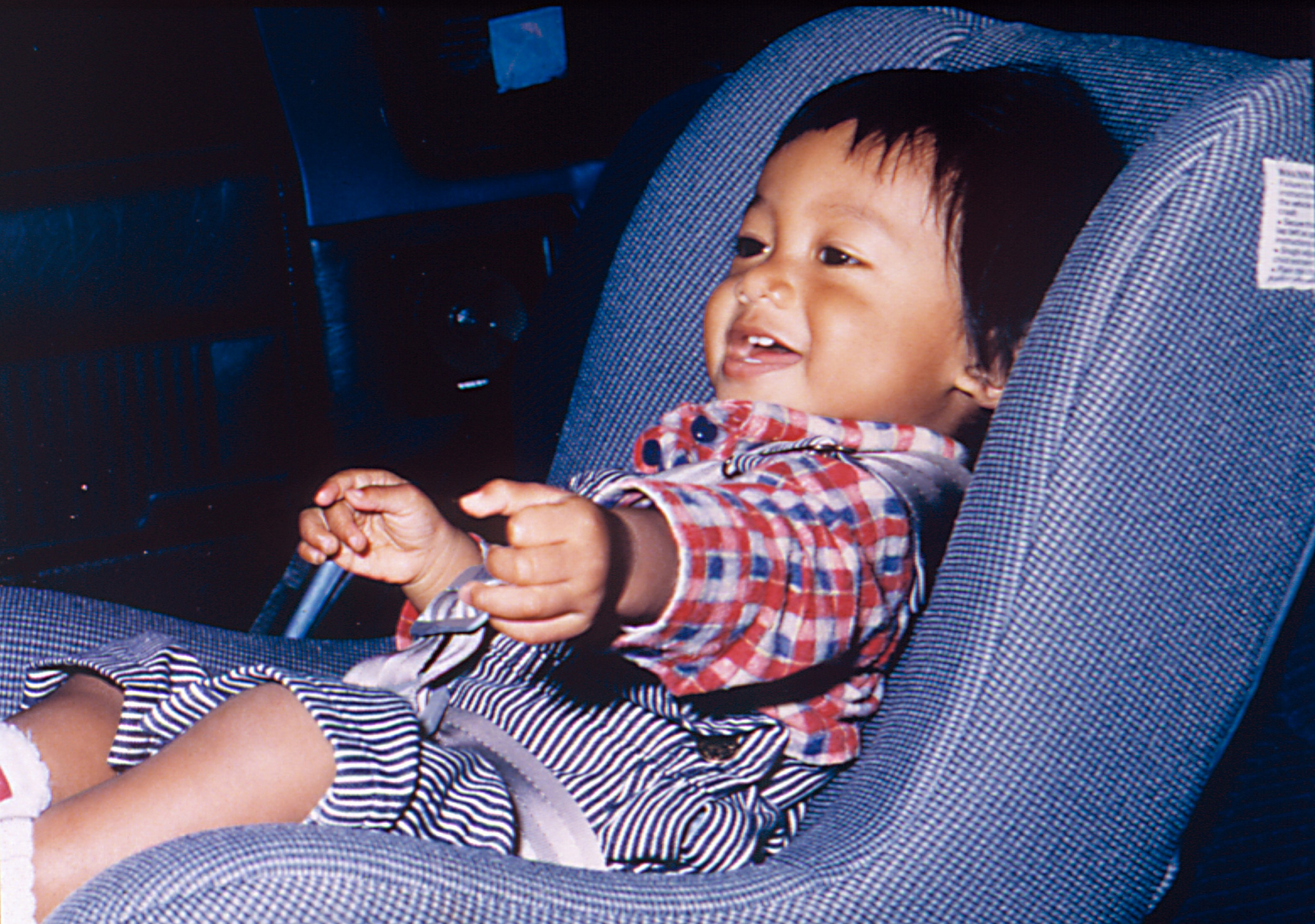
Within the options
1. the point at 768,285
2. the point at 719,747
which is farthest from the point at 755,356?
the point at 719,747

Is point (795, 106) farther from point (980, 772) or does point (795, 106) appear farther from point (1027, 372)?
point (980, 772)

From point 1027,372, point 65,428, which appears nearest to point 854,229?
point 1027,372

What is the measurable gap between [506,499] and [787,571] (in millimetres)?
157

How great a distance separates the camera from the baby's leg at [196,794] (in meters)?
0.56

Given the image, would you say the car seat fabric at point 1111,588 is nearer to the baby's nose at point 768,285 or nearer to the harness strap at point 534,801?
the harness strap at point 534,801

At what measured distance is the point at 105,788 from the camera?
586mm

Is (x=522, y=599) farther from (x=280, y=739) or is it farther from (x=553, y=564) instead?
(x=280, y=739)

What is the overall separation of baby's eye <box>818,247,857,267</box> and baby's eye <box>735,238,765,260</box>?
0.06 m

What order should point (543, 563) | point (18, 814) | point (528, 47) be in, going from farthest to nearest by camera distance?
point (528, 47)
point (18, 814)
point (543, 563)

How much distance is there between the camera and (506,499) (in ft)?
1.58

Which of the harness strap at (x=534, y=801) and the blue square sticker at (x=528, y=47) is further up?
the blue square sticker at (x=528, y=47)

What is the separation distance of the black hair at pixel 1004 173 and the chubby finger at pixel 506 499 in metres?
0.36

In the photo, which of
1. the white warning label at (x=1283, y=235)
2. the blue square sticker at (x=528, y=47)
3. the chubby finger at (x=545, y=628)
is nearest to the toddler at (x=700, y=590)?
the chubby finger at (x=545, y=628)

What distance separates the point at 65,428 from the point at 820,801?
77 cm
